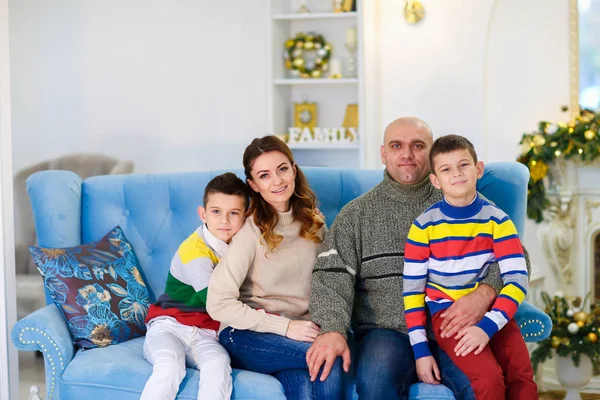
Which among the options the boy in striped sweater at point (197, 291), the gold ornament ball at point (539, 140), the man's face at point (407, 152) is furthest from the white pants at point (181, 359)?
the gold ornament ball at point (539, 140)

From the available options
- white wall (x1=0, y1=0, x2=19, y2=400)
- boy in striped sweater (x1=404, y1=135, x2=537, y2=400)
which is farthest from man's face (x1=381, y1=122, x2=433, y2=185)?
white wall (x1=0, y1=0, x2=19, y2=400)

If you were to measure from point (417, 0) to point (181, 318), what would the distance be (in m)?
2.71

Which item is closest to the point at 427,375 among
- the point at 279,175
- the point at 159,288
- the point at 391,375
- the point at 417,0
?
the point at 391,375

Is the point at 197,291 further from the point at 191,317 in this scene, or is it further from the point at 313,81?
the point at 313,81

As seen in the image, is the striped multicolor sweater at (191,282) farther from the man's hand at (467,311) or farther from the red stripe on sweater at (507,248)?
the red stripe on sweater at (507,248)

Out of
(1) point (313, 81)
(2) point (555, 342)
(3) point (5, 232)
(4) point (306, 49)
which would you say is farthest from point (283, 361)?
(4) point (306, 49)

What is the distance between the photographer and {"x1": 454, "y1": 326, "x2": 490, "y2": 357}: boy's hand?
6.56 feet

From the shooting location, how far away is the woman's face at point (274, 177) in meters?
2.25

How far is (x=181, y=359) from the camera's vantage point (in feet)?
7.17

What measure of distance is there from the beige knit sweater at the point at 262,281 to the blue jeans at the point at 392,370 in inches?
10.1

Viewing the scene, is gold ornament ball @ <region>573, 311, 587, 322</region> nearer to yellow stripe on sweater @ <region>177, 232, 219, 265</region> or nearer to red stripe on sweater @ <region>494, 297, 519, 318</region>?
red stripe on sweater @ <region>494, 297, 519, 318</region>

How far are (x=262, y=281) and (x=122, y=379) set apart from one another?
1.66ft

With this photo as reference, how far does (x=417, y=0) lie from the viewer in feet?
14.2

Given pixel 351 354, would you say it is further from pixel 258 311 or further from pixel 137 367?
pixel 137 367
